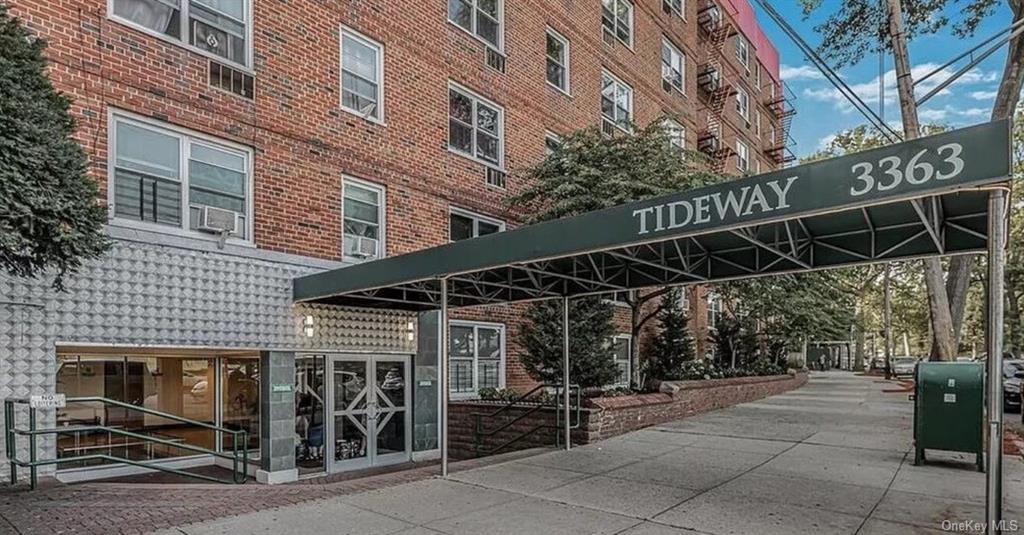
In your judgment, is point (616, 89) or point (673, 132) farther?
point (616, 89)

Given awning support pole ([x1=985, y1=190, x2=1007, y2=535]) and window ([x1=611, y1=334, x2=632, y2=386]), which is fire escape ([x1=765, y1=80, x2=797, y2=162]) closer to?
window ([x1=611, y1=334, x2=632, y2=386])

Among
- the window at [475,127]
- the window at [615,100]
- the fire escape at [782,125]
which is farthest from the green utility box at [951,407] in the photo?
the fire escape at [782,125]

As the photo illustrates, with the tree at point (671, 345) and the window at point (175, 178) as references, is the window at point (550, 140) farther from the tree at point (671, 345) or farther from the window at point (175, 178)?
the window at point (175, 178)

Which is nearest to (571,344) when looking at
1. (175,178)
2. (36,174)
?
(175,178)

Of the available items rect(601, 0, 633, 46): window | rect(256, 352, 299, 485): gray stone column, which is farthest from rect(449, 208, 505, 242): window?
rect(601, 0, 633, 46): window

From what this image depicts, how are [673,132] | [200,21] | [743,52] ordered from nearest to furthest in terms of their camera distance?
1. [200,21]
2. [673,132]
3. [743,52]

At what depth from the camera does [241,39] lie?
33.1 feet

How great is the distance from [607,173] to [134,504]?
958cm

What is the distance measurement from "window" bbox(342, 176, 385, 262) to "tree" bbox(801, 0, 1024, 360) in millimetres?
10809

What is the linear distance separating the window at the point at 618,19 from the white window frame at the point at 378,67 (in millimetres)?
8745

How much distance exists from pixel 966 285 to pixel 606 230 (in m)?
12.9

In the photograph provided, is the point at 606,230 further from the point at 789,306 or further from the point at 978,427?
the point at 789,306

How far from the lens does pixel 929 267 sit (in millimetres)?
14367

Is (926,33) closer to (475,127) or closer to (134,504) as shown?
(475,127)
